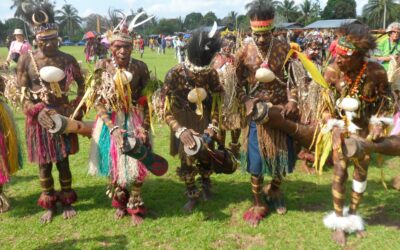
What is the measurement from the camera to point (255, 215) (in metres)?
4.11

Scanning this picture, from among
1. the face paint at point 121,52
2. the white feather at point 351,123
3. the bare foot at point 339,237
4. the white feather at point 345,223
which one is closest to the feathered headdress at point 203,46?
the face paint at point 121,52

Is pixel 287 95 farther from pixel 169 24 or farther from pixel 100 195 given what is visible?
pixel 169 24

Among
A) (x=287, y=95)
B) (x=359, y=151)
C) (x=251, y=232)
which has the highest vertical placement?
(x=287, y=95)

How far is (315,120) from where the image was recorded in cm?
377

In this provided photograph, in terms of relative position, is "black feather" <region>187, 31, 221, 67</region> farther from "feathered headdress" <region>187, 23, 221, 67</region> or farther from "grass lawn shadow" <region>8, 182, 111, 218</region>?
"grass lawn shadow" <region>8, 182, 111, 218</region>

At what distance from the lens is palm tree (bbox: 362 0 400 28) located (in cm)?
6119

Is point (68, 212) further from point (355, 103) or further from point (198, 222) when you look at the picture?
point (355, 103)

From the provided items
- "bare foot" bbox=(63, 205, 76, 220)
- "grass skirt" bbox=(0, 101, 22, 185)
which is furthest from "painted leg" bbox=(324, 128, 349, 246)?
"grass skirt" bbox=(0, 101, 22, 185)

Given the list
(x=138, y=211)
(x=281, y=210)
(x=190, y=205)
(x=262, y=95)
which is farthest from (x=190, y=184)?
(x=262, y=95)

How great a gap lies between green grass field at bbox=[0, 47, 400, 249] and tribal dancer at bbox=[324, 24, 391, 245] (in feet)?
0.88

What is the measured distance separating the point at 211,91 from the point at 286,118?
0.83 metres

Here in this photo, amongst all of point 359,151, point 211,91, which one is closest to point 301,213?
point 359,151

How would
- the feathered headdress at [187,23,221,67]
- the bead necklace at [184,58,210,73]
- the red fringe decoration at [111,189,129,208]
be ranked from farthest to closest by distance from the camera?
1. the red fringe decoration at [111,189,129,208]
2. the bead necklace at [184,58,210,73]
3. the feathered headdress at [187,23,221,67]

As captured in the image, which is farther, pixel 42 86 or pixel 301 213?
pixel 301 213
